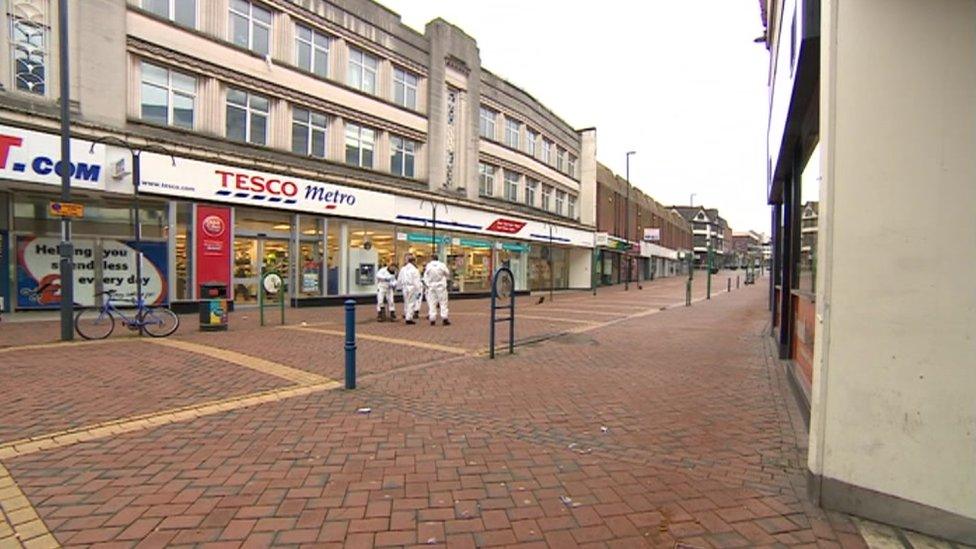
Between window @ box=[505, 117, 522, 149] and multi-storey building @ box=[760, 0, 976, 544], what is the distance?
2666 cm

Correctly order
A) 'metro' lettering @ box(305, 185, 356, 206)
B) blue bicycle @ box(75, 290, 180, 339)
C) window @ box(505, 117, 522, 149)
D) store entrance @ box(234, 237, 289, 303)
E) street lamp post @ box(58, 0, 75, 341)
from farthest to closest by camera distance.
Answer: window @ box(505, 117, 522, 149) < 'metro' lettering @ box(305, 185, 356, 206) < store entrance @ box(234, 237, 289, 303) < blue bicycle @ box(75, 290, 180, 339) < street lamp post @ box(58, 0, 75, 341)

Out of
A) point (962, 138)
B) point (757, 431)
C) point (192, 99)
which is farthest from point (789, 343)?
point (192, 99)

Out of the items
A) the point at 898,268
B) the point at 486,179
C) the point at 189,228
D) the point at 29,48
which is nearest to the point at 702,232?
the point at 486,179

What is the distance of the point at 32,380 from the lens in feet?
20.6

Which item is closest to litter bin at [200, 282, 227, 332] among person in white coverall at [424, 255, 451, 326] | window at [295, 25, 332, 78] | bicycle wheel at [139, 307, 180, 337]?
bicycle wheel at [139, 307, 180, 337]

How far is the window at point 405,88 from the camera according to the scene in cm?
2159

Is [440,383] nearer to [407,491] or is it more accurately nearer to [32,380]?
[407,491]

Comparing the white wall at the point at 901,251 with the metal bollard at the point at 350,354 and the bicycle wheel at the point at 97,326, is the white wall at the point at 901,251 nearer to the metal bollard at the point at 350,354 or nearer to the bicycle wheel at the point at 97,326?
the metal bollard at the point at 350,354

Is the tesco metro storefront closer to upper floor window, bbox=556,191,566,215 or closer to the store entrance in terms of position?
the store entrance

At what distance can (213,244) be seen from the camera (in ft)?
50.2

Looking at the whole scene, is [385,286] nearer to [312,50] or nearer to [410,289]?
[410,289]

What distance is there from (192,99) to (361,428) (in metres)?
14.4

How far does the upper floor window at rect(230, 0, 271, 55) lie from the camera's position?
1623 centimetres

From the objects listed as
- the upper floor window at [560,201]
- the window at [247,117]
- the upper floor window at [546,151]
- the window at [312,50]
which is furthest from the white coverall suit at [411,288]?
the upper floor window at [560,201]
